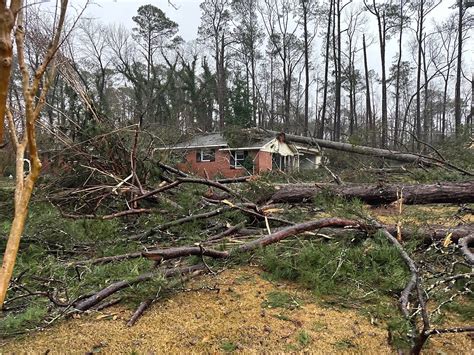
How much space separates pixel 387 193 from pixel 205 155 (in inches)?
657

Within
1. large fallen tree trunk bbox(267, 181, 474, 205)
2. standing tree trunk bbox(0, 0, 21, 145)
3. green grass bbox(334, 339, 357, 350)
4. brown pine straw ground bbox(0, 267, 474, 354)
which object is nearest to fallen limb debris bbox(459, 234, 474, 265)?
brown pine straw ground bbox(0, 267, 474, 354)

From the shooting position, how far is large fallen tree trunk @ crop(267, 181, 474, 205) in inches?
172

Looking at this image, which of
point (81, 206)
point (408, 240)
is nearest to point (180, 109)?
point (81, 206)

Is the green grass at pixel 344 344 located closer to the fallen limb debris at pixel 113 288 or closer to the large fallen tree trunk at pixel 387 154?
the fallen limb debris at pixel 113 288

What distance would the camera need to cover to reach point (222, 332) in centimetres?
209

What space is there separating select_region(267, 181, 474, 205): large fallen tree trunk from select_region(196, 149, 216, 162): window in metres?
15.1

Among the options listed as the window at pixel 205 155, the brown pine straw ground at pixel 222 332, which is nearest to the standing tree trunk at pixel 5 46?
the brown pine straw ground at pixel 222 332

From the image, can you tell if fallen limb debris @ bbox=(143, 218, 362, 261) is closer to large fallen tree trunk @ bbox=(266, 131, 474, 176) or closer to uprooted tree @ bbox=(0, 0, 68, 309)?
uprooted tree @ bbox=(0, 0, 68, 309)

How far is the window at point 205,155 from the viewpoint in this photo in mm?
20184

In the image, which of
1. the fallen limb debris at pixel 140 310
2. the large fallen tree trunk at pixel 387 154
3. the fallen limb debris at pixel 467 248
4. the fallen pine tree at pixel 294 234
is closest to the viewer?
the fallen pine tree at pixel 294 234

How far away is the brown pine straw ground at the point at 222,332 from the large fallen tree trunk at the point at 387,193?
241 centimetres

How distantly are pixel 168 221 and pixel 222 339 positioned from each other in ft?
7.56

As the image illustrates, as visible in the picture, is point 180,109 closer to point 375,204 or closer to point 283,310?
point 375,204

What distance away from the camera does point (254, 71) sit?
89.2 ft
